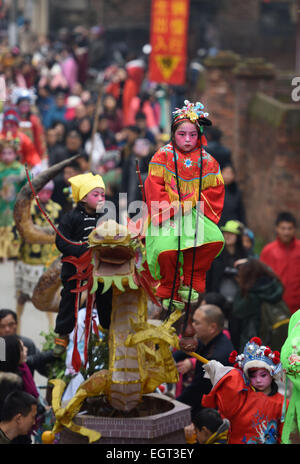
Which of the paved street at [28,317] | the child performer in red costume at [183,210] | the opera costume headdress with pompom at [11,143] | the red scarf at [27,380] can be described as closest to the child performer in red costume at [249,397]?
the child performer in red costume at [183,210]

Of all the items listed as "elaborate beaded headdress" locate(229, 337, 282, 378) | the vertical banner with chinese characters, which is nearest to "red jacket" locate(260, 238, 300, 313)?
"elaborate beaded headdress" locate(229, 337, 282, 378)

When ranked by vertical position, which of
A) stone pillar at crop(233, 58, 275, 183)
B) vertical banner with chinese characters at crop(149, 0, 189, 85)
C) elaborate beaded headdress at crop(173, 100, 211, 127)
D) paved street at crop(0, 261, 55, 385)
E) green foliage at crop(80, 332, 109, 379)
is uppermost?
vertical banner with chinese characters at crop(149, 0, 189, 85)

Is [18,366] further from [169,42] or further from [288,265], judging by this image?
[169,42]

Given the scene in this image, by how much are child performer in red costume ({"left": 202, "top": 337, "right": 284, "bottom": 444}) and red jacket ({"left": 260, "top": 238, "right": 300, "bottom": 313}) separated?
4924 millimetres

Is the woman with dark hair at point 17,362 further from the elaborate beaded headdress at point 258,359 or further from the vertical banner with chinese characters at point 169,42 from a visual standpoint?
the vertical banner with chinese characters at point 169,42

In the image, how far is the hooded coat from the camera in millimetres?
9641

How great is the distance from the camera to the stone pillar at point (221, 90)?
2084cm

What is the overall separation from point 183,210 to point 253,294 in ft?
11.8

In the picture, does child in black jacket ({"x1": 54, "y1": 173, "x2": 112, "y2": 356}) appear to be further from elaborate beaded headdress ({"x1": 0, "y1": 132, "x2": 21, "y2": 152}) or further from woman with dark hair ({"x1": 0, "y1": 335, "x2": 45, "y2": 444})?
elaborate beaded headdress ({"x1": 0, "y1": 132, "x2": 21, "y2": 152})

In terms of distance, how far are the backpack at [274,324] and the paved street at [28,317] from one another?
7.78ft

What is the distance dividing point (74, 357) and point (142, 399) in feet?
1.71

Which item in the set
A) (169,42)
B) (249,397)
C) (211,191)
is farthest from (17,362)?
(169,42)

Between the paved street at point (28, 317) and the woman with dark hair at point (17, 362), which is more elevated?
the woman with dark hair at point (17, 362)
